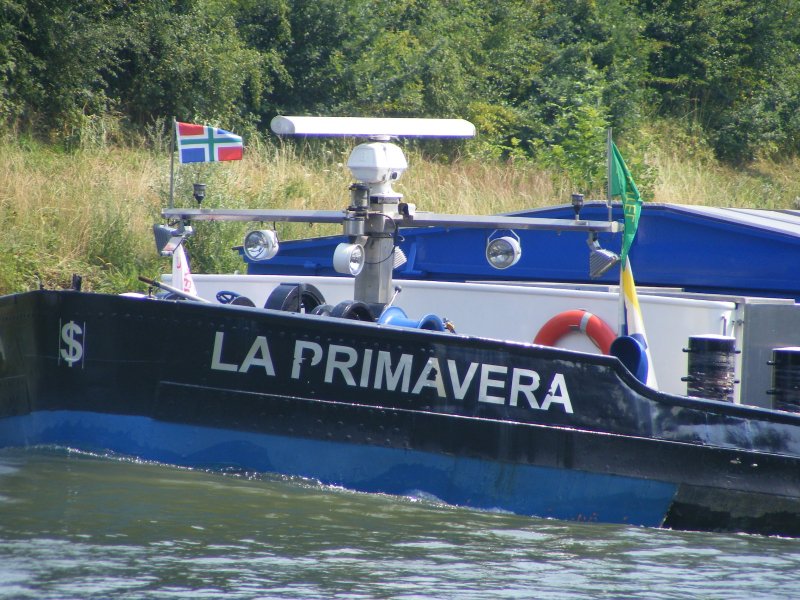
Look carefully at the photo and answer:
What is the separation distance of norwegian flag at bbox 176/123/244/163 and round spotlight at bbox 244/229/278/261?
49.0 inches

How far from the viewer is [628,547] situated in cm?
554

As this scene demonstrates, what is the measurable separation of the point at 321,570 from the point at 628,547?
1590 millimetres

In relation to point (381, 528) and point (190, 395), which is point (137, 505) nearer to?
point (190, 395)

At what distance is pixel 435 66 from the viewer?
76.1 feet

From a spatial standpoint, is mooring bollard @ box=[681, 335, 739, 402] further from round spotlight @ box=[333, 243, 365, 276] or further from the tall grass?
the tall grass

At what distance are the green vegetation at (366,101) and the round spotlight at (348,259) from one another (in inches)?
316

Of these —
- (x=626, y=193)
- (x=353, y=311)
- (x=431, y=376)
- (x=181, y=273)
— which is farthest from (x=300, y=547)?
(x=626, y=193)

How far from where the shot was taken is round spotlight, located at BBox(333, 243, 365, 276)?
241 inches

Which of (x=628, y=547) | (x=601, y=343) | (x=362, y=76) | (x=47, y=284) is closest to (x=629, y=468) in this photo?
(x=628, y=547)

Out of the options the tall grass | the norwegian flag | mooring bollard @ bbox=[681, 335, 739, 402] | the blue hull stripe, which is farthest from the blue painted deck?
the tall grass

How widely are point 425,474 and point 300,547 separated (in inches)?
42.2

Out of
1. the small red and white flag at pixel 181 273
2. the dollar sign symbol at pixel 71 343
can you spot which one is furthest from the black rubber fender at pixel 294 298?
the dollar sign symbol at pixel 71 343

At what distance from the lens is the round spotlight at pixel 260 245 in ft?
22.4

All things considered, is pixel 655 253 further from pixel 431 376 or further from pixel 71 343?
pixel 71 343
